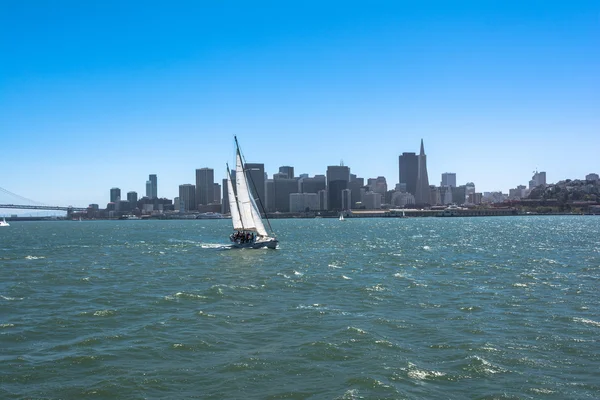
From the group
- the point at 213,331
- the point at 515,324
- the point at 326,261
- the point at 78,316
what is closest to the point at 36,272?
the point at 78,316

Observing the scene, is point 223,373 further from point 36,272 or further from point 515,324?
point 36,272

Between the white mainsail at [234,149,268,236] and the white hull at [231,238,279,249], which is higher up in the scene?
the white mainsail at [234,149,268,236]

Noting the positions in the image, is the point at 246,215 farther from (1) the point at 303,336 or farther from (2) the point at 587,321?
(2) the point at 587,321

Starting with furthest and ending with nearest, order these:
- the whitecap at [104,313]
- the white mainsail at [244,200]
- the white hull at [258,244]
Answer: the white hull at [258,244] < the white mainsail at [244,200] < the whitecap at [104,313]

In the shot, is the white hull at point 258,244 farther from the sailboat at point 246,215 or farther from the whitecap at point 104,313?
the whitecap at point 104,313

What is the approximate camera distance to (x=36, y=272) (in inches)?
1801

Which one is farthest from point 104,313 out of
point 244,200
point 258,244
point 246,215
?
point 246,215

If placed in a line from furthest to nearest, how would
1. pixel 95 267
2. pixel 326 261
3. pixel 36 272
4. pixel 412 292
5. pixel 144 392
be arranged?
1. pixel 326 261
2. pixel 95 267
3. pixel 36 272
4. pixel 412 292
5. pixel 144 392

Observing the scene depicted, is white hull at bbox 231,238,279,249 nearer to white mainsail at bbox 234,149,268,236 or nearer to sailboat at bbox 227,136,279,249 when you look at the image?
sailboat at bbox 227,136,279,249

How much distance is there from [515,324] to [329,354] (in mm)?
9299

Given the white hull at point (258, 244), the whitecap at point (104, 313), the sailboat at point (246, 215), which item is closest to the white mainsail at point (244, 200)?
the sailboat at point (246, 215)

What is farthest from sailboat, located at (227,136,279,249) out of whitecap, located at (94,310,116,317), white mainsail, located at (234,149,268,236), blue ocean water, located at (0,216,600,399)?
whitecap, located at (94,310,116,317)

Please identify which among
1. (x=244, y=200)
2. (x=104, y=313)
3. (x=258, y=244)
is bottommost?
(x=104, y=313)

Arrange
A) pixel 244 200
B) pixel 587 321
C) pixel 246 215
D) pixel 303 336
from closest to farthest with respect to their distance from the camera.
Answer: pixel 303 336, pixel 587 321, pixel 244 200, pixel 246 215
